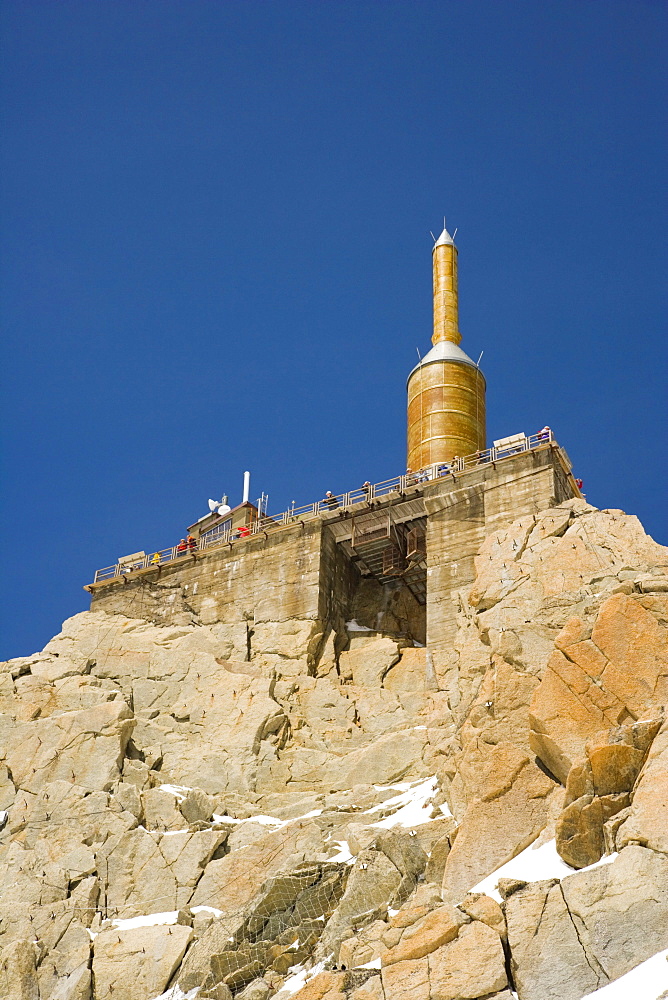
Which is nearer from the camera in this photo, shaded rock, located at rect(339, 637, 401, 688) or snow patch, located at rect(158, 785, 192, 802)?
snow patch, located at rect(158, 785, 192, 802)

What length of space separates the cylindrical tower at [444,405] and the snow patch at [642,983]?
27677 mm

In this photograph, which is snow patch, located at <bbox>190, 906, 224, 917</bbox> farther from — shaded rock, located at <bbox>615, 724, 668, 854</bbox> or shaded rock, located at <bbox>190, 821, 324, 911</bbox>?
shaded rock, located at <bbox>615, 724, 668, 854</bbox>

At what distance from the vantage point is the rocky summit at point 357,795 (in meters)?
22.0

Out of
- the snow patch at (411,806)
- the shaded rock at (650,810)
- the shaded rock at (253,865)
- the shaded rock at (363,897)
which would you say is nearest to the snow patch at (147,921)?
the shaded rock at (253,865)

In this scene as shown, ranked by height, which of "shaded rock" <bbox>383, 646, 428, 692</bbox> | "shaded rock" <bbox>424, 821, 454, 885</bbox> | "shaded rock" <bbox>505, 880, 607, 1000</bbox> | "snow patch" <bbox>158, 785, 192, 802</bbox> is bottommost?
"shaded rock" <bbox>505, 880, 607, 1000</bbox>

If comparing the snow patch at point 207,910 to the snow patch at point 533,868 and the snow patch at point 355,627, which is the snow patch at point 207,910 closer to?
the snow patch at point 533,868

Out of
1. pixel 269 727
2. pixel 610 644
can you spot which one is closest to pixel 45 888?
pixel 269 727

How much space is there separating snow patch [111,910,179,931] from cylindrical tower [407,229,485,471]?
68.0ft

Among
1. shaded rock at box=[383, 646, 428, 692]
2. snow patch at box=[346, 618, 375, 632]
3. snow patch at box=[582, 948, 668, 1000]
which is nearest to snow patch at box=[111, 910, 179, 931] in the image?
shaded rock at box=[383, 646, 428, 692]

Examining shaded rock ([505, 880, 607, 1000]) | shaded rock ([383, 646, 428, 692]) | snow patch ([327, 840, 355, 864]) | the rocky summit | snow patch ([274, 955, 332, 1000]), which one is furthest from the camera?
shaded rock ([383, 646, 428, 692])

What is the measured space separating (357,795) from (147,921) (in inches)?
232

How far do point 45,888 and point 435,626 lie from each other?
13296mm

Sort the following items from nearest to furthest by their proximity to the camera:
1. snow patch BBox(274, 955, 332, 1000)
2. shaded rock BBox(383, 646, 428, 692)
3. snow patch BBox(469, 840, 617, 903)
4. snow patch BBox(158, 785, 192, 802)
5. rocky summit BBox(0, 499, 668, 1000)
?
rocky summit BBox(0, 499, 668, 1000)
snow patch BBox(469, 840, 617, 903)
snow patch BBox(274, 955, 332, 1000)
snow patch BBox(158, 785, 192, 802)
shaded rock BBox(383, 646, 428, 692)

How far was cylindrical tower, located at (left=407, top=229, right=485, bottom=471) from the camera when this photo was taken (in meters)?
46.8
